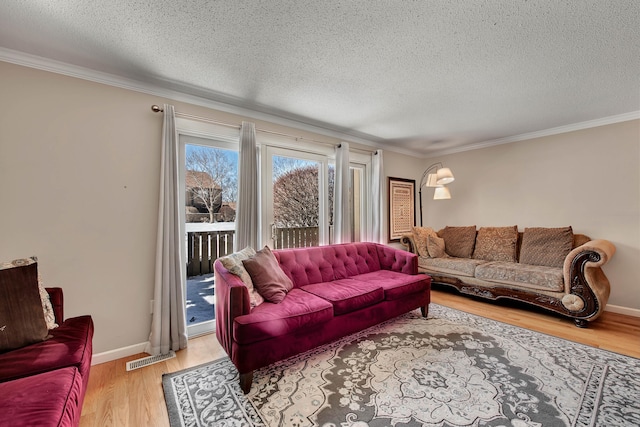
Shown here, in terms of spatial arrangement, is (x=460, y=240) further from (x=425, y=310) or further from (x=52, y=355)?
(x=52, y=355)

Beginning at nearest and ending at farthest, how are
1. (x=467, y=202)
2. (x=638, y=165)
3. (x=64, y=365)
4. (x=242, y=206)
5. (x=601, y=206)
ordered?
(x=64, y=365), (x=242, y=206), (x=638, y=165), (x=601, y=206), (x=467, y=202)

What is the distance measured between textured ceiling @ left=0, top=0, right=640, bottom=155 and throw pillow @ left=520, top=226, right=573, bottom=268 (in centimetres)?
158

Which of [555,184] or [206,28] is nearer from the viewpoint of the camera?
[206,28]

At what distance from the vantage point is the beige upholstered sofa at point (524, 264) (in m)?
2.85

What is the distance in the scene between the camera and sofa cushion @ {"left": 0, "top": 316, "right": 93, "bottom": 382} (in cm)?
125

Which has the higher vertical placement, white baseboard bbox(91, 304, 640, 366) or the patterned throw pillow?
the patterned throw pillow

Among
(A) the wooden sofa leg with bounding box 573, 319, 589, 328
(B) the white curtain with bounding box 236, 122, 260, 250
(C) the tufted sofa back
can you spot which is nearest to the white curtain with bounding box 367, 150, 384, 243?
(C) the tufted sofa back

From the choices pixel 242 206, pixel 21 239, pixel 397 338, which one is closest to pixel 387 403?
pixel 397 338

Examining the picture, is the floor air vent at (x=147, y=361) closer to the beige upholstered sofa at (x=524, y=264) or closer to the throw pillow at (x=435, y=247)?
the beige upholstered sofa at (x=524, y=264)

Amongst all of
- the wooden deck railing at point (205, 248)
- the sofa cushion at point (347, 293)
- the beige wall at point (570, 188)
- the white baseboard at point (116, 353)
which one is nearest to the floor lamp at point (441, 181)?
the beige wall at point (570, 188)

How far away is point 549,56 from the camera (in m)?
2.05

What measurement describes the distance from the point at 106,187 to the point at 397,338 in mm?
3014

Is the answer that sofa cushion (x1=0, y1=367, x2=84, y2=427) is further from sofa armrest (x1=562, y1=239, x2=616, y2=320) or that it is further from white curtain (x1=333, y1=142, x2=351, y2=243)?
sofa armrest (x1=562, y1=239, x2=616, y2=320)

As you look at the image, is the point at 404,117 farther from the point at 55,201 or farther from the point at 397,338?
the point at 55,201
